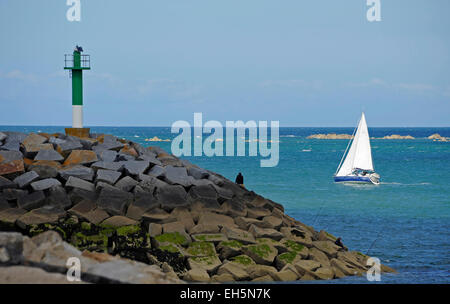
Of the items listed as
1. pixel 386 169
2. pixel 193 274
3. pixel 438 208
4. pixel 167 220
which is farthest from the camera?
pixel 386 169

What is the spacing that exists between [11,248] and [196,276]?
6.39m

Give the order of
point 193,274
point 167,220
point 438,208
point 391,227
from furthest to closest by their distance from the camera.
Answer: point 438,208 → point 391,227 → point 167,220 → point 193,274

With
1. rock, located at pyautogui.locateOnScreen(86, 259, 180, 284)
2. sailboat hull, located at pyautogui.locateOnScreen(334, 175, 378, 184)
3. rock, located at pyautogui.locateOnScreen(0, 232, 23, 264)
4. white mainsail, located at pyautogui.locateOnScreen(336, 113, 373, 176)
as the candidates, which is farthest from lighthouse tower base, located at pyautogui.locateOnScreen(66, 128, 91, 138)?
sailboat hull, located at pyautogui.locateOnScreen(334, 175, 378, 184)

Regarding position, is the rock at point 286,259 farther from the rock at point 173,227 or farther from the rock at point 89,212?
the rock at point 89,212

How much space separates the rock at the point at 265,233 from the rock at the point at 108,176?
12.5 ft

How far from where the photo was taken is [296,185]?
1799 inches

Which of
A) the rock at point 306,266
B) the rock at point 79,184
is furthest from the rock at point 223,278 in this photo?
the rock at point 79,184

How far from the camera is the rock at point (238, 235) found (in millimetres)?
14031

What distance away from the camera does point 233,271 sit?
→ 41.7ft

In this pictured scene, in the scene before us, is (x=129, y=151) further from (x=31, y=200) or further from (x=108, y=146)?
(x=31, y=200)

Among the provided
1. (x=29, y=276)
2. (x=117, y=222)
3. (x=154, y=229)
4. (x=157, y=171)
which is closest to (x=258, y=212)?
(x=157, y=171)
